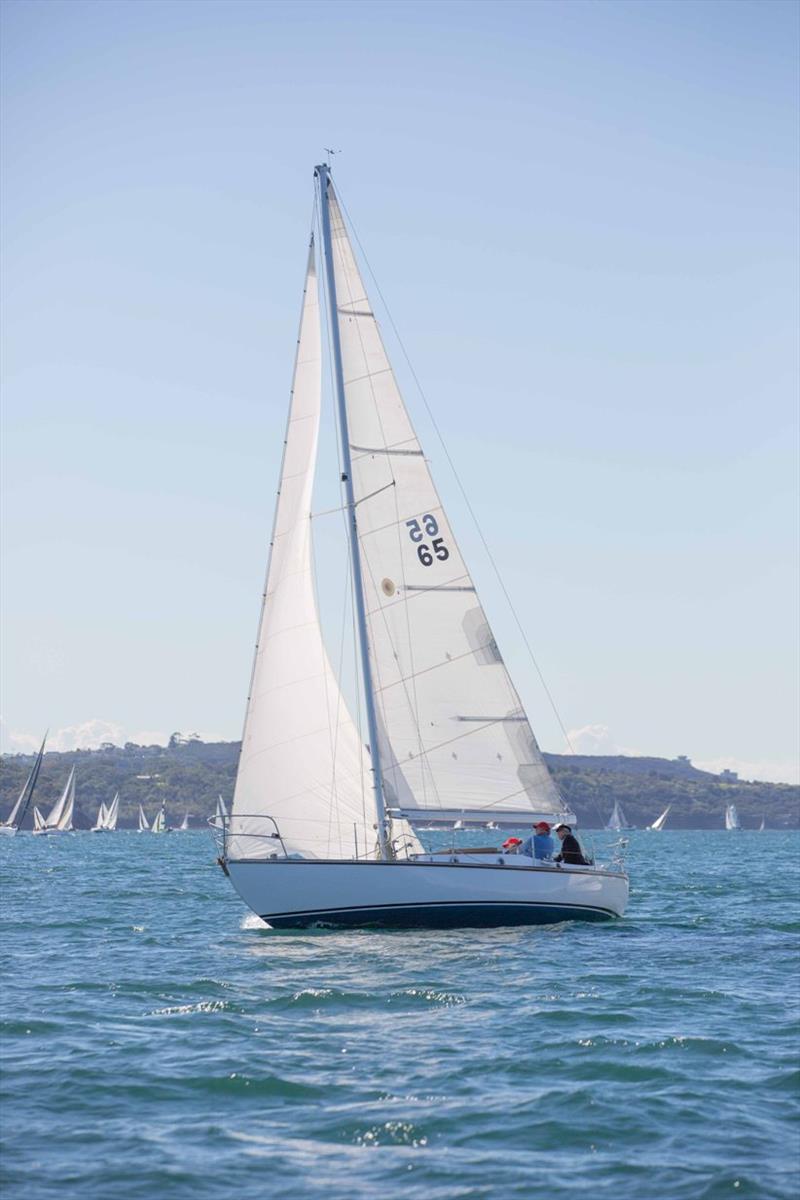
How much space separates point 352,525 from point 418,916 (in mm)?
6603

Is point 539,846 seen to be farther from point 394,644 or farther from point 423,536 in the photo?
point 423,536

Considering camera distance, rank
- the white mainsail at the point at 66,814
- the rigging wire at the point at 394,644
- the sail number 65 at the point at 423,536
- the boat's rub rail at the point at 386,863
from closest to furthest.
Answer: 1. the boat's rub rail at the point at 386,863
2. the rigging wire at the point at 394,644
3. the sail number 65 at the point at 423,536
4. the white mainsail at the point at 66,814

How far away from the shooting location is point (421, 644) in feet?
77.9

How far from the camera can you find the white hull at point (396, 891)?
2159 cm

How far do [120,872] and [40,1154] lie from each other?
4713cm

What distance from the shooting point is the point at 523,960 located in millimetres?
19750

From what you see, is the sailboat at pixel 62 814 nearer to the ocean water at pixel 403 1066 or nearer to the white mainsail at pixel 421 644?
the white mainsail at pixel 421 644

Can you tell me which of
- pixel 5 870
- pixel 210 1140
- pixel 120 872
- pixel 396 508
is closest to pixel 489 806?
pixel 396 508

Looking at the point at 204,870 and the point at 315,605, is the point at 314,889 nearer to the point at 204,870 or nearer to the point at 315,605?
the point at 315,605

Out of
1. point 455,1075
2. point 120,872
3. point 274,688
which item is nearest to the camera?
point 455,1075

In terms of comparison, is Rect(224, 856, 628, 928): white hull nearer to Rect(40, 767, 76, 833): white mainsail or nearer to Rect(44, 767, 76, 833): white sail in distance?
Rect(40, 767, 76, 833): white mainsail

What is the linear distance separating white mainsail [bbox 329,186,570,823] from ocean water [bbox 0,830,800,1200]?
98.0 inches

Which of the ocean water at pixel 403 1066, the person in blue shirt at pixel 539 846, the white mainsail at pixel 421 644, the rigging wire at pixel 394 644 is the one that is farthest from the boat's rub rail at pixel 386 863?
the rigging wire at pixel 394 644

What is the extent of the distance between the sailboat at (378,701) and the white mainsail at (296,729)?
0.08ft
